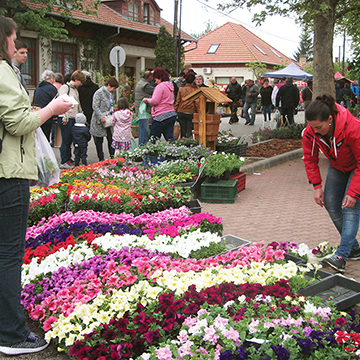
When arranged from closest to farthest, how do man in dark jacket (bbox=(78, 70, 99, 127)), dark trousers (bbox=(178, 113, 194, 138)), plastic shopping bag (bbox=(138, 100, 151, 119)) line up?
plastic shopping bag (bbox=(138, 100, 151, 119)), man in dark jacket (bbox=(78, 70, 99, 127)), dark trousers (bbox=(178, 113, 194, 138))

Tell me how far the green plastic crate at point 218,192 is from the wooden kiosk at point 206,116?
168cm

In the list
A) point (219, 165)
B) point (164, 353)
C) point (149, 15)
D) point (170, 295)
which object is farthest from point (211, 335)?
point (149, 15)

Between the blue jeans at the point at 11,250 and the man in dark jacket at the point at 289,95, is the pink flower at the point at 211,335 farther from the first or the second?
the man in dark jacket at the point at 289,95

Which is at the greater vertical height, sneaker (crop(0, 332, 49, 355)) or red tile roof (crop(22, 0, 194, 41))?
red tile roof (crop(22, 0, 194, 41))

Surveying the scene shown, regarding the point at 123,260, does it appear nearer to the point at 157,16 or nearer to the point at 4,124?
the point at 4,124

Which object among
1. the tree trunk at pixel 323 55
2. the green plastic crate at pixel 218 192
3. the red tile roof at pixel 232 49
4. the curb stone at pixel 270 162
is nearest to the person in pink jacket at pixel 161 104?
the curb stone at pixel 270 162

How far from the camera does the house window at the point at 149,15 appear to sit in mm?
31041

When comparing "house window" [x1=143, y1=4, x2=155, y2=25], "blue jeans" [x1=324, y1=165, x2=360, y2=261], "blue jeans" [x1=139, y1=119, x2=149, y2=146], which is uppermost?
"house window" [x1=143, y1=4, x2=155, y2=25]

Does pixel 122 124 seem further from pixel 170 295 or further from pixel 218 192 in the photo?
pixel 170 295

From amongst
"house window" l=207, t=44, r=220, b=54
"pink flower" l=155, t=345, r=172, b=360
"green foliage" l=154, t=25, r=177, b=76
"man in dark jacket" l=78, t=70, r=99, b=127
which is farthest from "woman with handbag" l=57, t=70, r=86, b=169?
"house window" l=207, t=44, r=220, b=54

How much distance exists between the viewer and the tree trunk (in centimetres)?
1232

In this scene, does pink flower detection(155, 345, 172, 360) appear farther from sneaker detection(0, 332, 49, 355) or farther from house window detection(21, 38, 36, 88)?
house window detection(21, 38, 36, 88)

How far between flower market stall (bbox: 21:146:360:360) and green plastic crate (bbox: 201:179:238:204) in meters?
2.42

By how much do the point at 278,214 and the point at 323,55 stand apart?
7.29 m
